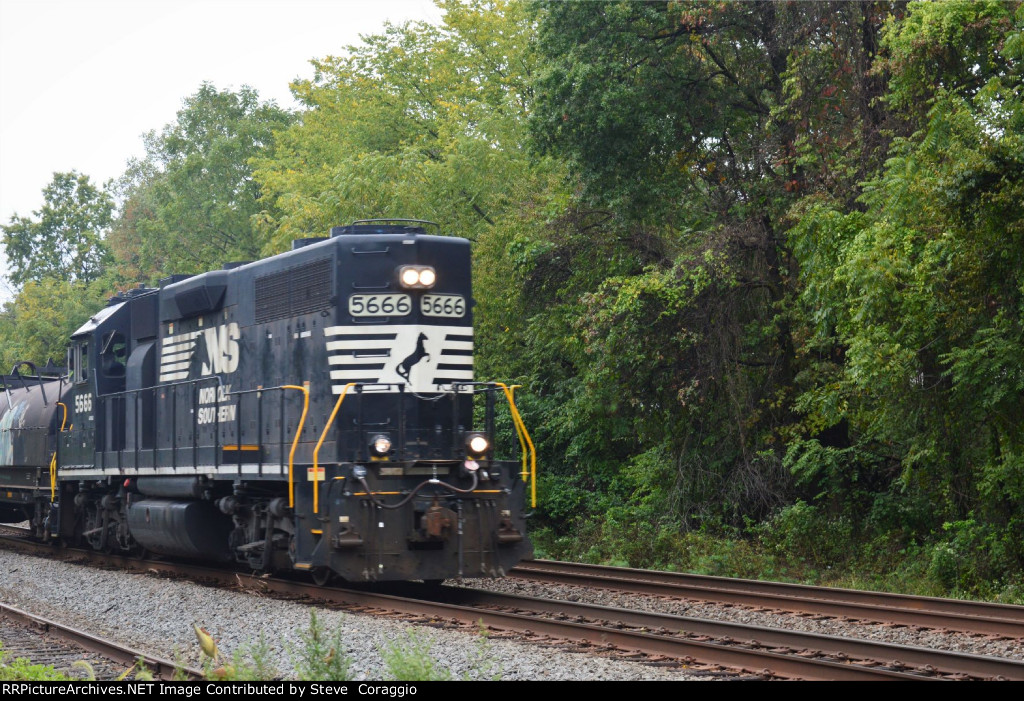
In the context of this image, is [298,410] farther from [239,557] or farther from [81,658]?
[81,658]

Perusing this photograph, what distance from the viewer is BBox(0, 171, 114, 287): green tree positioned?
6950 centimetres

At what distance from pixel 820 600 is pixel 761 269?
849cm

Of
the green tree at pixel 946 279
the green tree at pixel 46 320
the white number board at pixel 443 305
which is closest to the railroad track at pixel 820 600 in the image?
the green tree at pixel 946 279

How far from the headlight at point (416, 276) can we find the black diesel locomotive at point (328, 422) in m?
0.02

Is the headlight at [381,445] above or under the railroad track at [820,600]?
above

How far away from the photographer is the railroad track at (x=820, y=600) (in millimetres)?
10003

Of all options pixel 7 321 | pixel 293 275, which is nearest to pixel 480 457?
pixel 293 275

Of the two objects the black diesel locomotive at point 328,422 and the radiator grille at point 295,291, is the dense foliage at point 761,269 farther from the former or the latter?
the radiator grille at point 295,291

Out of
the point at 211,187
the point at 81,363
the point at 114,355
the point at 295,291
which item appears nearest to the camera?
the point at 295,291

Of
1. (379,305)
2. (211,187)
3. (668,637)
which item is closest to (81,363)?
(379,305)

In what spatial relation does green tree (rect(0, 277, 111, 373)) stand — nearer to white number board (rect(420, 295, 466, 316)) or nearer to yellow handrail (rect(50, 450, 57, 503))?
yellow handrail (rect(50, 450, 57, 503))

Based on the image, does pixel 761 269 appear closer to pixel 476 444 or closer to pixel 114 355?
pixel 476 444

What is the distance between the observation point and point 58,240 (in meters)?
70.4

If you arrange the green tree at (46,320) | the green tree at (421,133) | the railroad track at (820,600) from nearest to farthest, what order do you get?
the railroad track at (820,600) < the green tree at (421,133) < the green tree at (46,320)
